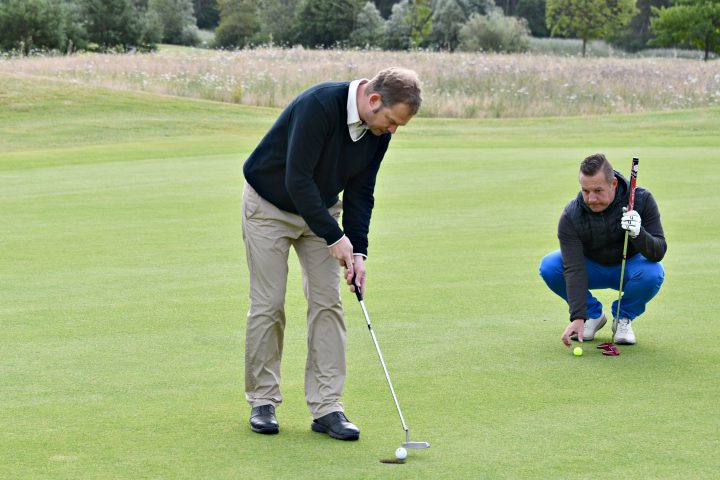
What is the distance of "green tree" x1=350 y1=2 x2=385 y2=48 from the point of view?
67.0 m

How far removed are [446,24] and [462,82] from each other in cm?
4236

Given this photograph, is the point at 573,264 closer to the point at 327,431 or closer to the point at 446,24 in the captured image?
the point at 327,431

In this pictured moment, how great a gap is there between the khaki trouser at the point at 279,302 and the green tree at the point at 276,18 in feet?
224

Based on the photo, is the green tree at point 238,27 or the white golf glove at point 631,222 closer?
the white golf glove at point 631,222

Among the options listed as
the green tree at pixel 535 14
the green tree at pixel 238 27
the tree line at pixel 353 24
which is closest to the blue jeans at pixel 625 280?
the tree line at pixel 353 24

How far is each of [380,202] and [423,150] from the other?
594 cm

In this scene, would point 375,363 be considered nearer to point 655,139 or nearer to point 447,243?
point 447,243

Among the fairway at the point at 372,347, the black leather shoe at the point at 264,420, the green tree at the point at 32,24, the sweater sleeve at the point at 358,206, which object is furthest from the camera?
the green tree at the point at 32,24

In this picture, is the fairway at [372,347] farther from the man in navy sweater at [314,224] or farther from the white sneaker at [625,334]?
the man in navy sweater at [314,224]

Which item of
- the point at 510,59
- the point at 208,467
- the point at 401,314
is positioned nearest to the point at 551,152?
the point at 401,314

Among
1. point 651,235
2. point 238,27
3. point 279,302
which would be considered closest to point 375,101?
A: point 279,302

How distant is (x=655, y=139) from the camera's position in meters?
20.8

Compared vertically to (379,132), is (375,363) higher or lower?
lower

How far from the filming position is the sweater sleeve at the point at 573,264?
6.34 meters
